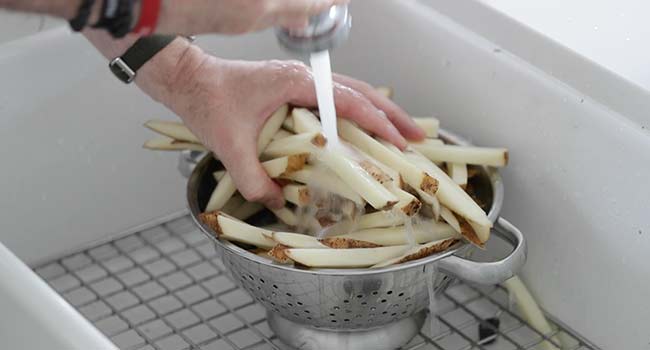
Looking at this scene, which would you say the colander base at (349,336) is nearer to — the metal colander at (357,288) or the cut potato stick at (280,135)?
the metal colander at (357,288)

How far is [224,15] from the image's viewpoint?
2.26ft

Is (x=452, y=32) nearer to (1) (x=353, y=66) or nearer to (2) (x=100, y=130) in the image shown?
(1) (x=353, y=66)

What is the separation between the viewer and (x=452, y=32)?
43.7 inches

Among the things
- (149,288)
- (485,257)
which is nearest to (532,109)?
(485,257)

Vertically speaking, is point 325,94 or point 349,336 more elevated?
point 325,94

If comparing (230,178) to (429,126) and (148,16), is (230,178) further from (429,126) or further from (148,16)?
(148,16)

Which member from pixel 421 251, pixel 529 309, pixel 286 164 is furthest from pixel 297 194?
pixel 529 309

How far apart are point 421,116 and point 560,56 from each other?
21 cm

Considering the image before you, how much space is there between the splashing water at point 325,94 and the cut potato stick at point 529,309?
0.79 ft

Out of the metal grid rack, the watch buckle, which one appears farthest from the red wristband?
the metal grid rack

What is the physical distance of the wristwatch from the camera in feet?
3.32

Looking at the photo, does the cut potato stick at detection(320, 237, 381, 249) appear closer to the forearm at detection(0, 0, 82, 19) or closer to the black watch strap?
the black watch strap

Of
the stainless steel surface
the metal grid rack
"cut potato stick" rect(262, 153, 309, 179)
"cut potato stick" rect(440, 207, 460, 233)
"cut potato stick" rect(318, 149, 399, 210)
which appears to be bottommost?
the metal grid rack

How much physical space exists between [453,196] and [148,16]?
38 centimetres
